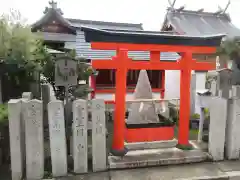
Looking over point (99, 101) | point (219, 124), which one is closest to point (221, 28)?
point (219, 124)

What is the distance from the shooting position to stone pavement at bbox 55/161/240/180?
14.3 feet

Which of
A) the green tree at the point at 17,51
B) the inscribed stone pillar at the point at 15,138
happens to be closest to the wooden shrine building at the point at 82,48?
the green tree at the point at 17,51

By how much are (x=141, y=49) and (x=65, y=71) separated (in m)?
1.90

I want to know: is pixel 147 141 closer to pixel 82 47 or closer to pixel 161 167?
pixel 161 167

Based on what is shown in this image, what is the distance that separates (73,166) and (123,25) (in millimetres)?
15881

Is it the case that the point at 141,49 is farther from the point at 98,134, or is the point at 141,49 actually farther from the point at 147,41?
the point at 98,134

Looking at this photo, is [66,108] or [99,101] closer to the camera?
[99,101]

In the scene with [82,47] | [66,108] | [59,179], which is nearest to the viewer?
[59,179]

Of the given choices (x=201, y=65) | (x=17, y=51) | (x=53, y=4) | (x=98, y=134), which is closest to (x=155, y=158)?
(x=98, y=134)

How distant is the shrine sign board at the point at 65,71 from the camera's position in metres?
4.92

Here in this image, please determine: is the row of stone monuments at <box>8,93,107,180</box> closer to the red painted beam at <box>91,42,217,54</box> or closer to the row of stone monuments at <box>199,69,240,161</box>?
the red painted beam at <box>91,42,217,54</box>

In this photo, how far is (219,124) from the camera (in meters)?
5.07

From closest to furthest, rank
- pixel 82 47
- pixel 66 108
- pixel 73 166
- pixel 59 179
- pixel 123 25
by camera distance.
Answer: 1. pixel 59 179
2. pixel 73 166
3. pixel 66 108
4. pixel 82 47
5. pixel 123 25

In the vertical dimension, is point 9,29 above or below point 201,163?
above
